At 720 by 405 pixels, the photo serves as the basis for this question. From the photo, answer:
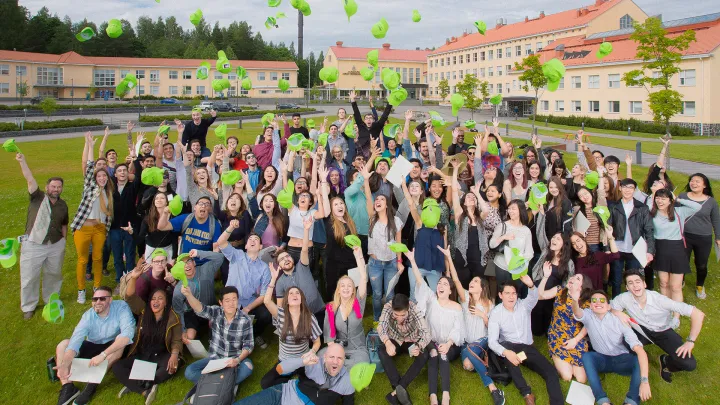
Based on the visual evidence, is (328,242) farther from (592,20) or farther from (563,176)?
(592,20)

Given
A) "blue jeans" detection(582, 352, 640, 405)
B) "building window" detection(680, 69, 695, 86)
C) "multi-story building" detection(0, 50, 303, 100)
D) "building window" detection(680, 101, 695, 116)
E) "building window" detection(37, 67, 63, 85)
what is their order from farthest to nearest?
"building window" detection(37, 67, 63, 85) < "multi-story building" detection(0, 50, 303, 100) < "building window" detection(680, 101, 695, 116) < "building window" detection(680, 69, 695, 86) < "blue jeans" detection(582, 352, 640, 405)

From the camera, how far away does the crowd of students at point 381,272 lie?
4.88m

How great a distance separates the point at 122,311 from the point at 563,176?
275 inches

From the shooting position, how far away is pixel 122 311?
504 centimetres

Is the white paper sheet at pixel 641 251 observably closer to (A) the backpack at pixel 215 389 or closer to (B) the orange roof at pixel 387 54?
(A) the backpack at pixel 215 389

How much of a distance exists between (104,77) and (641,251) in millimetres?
76241

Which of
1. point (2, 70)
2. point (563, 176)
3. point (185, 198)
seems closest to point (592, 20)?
point (563, 176)

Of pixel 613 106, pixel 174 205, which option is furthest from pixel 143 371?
pixel 613 106

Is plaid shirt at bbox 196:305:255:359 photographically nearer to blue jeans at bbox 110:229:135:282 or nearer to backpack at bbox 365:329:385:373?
backpack at bbox 365:329:385:373

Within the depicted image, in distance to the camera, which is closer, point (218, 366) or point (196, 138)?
point (218, 366)

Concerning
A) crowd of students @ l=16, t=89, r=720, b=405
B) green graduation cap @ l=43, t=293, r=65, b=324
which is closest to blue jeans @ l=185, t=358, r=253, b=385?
crowd of students @ l=16, t=89, r=720, b=405

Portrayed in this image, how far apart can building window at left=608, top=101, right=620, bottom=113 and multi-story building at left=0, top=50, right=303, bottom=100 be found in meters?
43.3

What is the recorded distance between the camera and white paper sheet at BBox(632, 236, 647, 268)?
616 centimetres

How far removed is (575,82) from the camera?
42.0 metres
